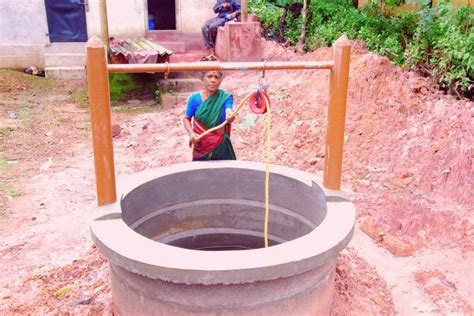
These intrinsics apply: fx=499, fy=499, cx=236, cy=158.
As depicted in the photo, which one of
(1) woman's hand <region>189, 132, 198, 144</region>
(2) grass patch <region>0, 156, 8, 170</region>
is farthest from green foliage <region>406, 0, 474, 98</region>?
(2) grass patch <region>0, 156, 8, 170</region>

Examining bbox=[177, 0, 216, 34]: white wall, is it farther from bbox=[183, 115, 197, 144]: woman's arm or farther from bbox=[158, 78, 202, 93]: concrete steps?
bbox=[183, 115, 197, 144]: woman's arm

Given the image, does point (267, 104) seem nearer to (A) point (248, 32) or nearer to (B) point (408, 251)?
(B) point (408, 251)

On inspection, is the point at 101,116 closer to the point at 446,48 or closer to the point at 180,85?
the point at 446,48

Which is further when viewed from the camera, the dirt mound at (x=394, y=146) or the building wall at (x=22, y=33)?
the building wall at (x=22, y=33)

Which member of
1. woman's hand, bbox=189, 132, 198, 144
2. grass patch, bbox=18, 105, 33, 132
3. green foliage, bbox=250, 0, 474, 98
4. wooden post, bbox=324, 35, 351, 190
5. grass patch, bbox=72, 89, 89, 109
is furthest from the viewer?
grass patch, bbox=72, 89, 89, 109

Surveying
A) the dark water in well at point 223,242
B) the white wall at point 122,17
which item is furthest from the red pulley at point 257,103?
the white wall at point 122,17

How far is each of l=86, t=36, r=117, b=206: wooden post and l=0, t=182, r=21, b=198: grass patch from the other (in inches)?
130

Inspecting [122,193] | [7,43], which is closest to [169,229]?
[122,193]

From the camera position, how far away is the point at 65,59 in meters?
10.8

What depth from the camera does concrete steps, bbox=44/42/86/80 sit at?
10656 millimetres

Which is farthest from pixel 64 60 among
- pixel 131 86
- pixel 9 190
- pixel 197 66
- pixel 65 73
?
pixel 197 66

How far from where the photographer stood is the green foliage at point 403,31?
20.8 ft

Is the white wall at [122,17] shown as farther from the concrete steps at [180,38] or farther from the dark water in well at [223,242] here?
the dark water in well at [223,242]

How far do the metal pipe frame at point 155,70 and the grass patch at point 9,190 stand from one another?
10.8 ft
